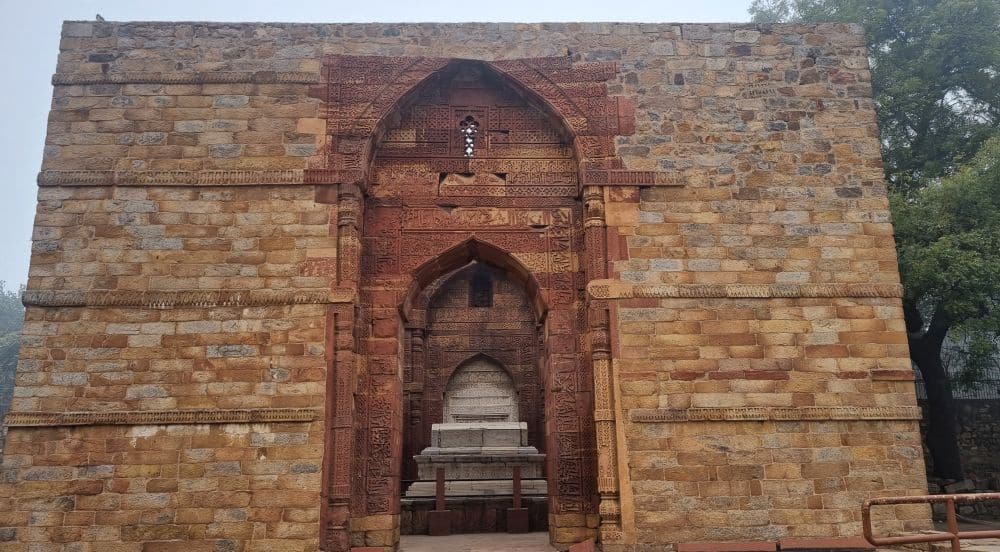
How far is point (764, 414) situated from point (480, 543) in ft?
11.3

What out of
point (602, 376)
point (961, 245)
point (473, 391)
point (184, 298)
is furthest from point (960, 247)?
point (184, 298)

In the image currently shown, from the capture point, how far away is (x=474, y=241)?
7809mm

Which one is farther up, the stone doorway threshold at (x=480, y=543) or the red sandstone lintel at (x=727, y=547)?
the red sandstone lintel at (x=727, y=547)

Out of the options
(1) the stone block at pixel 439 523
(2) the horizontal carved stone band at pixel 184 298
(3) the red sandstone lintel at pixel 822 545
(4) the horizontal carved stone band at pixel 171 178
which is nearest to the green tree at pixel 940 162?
(3) the red sandstone lintel at pixel 822 545

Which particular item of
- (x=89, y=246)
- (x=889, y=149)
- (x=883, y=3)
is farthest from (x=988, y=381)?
(x=89, y=246)

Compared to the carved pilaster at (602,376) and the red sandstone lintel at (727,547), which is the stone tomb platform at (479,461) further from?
the red sandstone lintel at (727,547)

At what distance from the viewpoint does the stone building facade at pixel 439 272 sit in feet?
21.8

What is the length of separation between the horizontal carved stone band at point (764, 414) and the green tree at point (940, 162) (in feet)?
12.4

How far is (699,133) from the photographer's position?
773 centimetres

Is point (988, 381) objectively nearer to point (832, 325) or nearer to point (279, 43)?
point (832, 325)

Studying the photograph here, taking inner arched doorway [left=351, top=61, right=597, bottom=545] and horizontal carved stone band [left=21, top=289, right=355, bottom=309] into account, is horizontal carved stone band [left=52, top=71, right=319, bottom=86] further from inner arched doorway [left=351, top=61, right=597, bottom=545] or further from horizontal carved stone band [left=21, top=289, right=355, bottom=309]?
horizontal carved stone band [left=21, top=289, right=355, bottom=309]

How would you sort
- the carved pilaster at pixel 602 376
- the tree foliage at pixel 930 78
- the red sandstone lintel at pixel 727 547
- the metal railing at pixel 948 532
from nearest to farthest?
the metal railing at pixel 948 532 → the red sandstone lintel at pixel 727 547 → the carved pilaster at pixel 602 376 → the tree foliage at pixel 930 78

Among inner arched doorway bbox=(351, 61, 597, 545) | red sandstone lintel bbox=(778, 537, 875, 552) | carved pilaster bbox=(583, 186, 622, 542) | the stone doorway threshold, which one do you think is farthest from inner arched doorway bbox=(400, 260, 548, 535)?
red sandstone lintel bbox=(778, 537, 875, 552)

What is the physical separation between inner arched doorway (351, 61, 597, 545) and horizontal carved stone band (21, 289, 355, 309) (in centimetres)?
60
